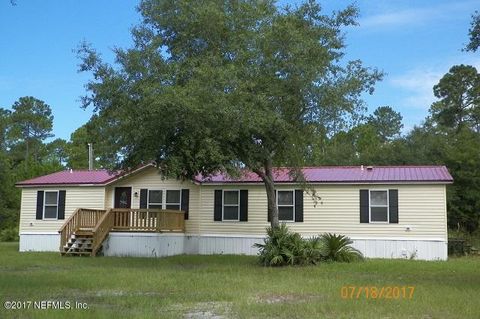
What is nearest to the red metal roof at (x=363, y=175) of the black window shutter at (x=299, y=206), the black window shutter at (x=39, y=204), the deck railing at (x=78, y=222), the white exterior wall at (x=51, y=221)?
the black window shutter at (x=299, y=206)

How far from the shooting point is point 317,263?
703 inches

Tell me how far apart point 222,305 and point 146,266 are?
7.96 metres

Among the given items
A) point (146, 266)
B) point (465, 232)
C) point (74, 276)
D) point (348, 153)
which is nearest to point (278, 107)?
point (146, 266)

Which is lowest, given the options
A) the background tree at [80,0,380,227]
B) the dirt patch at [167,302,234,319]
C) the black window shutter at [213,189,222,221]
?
the dirt patch at [167,302,234,319]

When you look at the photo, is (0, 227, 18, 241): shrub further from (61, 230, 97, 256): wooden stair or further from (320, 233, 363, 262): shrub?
(320, 233, 363, 262): shrub

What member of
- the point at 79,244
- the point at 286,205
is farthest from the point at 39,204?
the point at 286,205

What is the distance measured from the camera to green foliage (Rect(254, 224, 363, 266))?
57.6ft

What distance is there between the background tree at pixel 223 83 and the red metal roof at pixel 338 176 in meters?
3.36

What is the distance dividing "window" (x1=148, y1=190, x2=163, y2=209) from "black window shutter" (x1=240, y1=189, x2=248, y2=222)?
3.56 m

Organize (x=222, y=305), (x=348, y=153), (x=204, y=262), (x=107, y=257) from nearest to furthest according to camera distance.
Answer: (x=222, y=305), (x=204, y=262), (x=107, y=257), (x=348, y=153)

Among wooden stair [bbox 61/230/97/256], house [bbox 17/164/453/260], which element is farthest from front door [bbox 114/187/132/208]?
wooden stair [bbox 61/230/97/256]

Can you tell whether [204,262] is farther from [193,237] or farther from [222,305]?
[222,305]

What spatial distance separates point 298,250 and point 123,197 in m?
9.98

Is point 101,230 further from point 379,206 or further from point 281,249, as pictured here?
point 379,206
